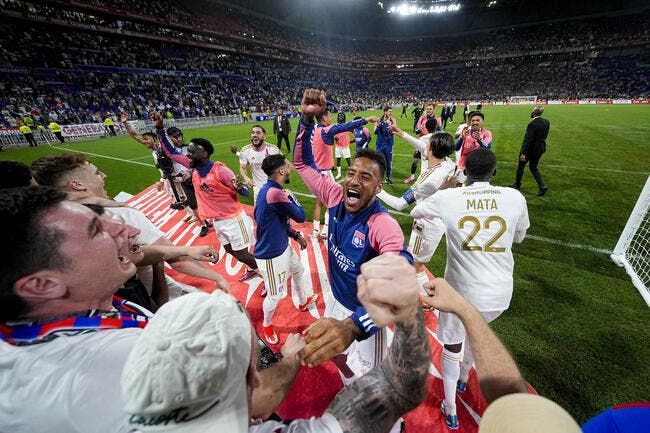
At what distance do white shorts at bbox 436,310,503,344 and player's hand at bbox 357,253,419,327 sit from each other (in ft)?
6.27

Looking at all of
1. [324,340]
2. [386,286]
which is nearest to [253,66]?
[324,340]

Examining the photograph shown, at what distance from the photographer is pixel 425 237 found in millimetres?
4664

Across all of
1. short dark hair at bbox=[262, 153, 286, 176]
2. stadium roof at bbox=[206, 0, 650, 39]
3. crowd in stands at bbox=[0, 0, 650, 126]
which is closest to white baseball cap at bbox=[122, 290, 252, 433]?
short dark hair at bbox=[262, 153, 286, 176]

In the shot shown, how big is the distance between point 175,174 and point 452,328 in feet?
27.5

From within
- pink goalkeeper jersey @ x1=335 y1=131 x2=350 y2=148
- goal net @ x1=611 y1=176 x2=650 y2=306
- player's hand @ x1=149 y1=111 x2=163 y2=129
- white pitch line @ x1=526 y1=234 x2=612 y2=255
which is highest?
player's hand @ x1=149 y1=111 x2=163 y2=129

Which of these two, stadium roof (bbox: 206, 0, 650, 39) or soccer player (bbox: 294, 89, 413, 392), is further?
stadium roof (bbox: 206, 0, 650, 39)

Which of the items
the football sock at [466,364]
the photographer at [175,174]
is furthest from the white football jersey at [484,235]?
the photographer at [175,174]

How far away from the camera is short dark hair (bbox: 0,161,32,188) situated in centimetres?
253

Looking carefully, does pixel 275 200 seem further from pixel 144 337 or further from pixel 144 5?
pixel 144 5

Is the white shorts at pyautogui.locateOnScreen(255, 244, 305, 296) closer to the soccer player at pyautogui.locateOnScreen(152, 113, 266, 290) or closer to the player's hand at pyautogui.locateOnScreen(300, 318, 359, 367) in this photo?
the soccer player at pyautogui.locateOnScreen(152, 113, 266, 290)

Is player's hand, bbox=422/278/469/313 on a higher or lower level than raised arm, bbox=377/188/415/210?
higher

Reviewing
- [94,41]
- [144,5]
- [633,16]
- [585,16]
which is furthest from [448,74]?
[94,41]

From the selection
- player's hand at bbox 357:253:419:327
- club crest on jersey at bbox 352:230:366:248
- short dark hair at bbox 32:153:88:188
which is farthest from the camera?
short dark hair at bbox 32:153:88:188

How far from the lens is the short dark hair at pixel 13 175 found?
2.53 metres
